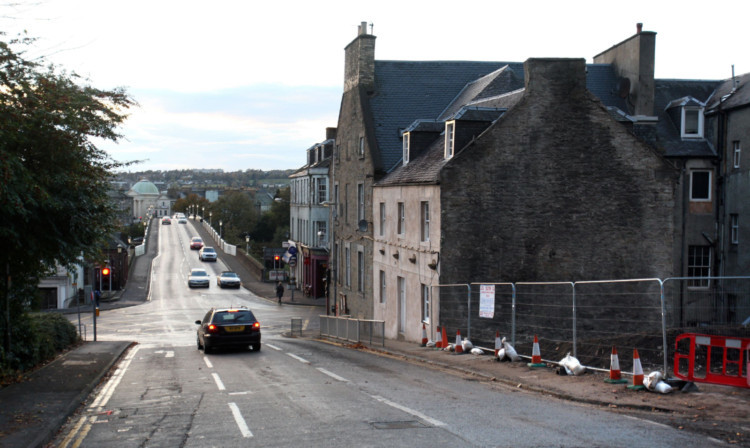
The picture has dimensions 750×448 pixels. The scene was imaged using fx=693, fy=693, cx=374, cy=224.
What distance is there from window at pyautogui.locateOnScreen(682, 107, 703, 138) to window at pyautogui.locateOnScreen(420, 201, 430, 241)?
47.2 feet

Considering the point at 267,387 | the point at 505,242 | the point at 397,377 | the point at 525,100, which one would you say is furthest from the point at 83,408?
the point at 525,100

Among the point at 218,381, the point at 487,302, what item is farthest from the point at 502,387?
the point at 218,381

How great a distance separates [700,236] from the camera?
31875mm

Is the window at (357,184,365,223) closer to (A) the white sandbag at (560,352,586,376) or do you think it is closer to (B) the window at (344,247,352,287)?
(B) the window at (344,247,352,287)

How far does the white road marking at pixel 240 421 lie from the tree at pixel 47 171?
5.22m

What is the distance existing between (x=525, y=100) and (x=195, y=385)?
15024mm

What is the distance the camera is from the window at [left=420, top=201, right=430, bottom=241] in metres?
25.5

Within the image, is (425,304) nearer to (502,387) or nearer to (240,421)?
(502,387)

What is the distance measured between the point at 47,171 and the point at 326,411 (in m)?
7.88

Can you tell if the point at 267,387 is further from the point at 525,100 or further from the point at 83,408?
the point at 525,100

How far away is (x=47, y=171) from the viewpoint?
14.3 meters

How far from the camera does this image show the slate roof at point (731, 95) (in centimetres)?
2994

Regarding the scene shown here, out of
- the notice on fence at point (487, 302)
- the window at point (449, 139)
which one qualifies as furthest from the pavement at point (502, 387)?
the window at point (449, 139)

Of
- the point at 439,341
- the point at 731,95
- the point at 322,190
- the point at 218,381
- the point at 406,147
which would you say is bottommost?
the point at 439,341
